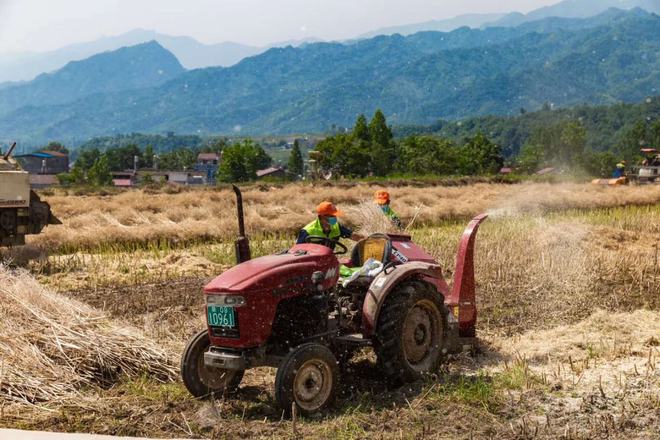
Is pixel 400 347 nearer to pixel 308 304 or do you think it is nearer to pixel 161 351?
→ pixel 308 304

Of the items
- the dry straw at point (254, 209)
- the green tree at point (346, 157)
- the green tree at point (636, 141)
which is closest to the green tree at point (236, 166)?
the green tree at point (346, 157)

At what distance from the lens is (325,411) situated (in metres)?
5.53

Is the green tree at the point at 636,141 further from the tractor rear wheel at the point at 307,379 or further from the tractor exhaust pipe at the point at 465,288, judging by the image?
the tractor rear wheel at the point at 307,379

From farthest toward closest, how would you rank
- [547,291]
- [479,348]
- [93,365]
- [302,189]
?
[302,189] < [547,291] < [479,348] < [93,365]

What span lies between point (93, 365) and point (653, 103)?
7522 inches

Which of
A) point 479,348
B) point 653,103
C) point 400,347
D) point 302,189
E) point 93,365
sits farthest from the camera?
point 653,103

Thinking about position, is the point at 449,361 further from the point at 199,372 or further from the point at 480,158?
the point at 480,158

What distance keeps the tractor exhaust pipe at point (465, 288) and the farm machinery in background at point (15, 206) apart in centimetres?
885

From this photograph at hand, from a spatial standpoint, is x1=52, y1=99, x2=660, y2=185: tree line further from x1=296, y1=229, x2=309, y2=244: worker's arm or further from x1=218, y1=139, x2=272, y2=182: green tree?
→ x1=296, y1=229, x2=309, y2=244: worker's arm

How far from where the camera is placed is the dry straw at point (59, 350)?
5.99 m

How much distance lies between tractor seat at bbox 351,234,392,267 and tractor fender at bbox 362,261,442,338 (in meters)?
0.38

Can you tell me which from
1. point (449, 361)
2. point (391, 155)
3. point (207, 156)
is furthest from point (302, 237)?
point (207, 156)

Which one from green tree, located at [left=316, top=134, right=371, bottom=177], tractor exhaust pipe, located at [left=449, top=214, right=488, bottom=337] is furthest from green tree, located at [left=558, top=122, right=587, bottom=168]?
tractor exhaust pipe, located at [left=449, top=214, right=488, bottom=337]

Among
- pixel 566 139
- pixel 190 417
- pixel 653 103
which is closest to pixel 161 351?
pixel 190 417
